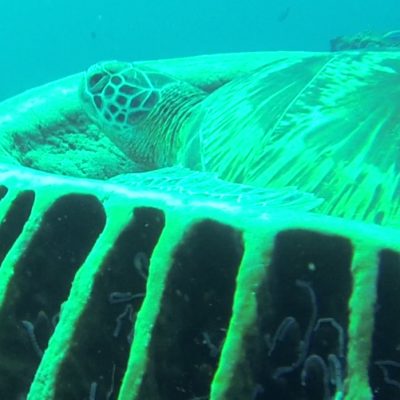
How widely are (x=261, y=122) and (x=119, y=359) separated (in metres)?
1.44

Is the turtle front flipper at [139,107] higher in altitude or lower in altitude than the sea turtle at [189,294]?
lower

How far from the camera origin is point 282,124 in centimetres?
213

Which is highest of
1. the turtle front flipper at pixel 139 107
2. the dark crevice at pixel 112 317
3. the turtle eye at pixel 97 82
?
the dark crevice at pixel 112 317

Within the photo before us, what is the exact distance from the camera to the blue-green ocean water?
66.3 meters

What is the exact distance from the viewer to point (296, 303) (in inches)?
38.4

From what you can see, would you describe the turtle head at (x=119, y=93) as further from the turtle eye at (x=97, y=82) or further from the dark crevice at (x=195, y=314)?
the dark crevice at (x=195, y=314)

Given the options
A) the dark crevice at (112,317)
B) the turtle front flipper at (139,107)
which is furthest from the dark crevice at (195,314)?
the turtle front flipper at (139,107)

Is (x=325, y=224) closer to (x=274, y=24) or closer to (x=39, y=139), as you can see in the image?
(x=39, y=139)

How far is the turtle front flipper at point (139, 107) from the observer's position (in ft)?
10.0

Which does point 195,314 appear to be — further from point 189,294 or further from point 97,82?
point 97,82

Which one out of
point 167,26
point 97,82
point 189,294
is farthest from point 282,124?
point 167,26

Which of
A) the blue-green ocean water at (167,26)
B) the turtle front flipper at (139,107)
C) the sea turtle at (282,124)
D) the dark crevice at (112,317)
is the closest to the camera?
the dark crevice at (112,317)

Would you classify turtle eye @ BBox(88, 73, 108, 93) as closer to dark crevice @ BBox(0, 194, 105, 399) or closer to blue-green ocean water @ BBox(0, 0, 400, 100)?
dark crevice @ BBox(0, 194, 105, 399)

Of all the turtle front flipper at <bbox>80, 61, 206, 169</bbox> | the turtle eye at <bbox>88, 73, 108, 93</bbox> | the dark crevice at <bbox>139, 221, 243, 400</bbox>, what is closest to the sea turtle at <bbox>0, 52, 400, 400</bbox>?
the dark crevice at <bbox>139, 221, 243, 400</bbox>
